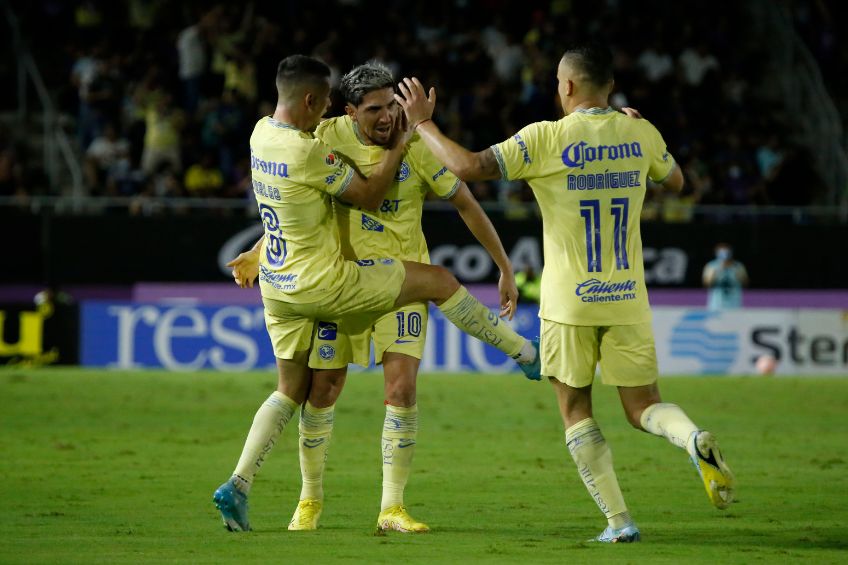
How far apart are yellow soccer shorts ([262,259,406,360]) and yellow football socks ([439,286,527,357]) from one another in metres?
0.47

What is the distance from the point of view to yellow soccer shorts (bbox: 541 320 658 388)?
7.09 meters

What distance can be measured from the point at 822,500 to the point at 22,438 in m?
7.31

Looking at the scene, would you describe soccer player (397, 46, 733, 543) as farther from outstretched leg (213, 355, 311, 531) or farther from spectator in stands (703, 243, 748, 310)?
spectator in stands (703, 243, 748, 310)

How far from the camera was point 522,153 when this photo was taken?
7.06 metres

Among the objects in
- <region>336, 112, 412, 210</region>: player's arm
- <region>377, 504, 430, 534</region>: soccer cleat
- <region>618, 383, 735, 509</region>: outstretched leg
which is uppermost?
<region>336, 112, 412, 210</region>: player's arm

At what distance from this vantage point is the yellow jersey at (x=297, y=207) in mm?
7312

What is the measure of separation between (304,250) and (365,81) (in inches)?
38.6

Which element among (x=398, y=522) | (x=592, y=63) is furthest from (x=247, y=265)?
(x=592, y=63)

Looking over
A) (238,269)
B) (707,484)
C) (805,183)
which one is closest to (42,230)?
(805,183)

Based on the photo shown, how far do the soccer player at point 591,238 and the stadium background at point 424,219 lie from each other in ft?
14.4

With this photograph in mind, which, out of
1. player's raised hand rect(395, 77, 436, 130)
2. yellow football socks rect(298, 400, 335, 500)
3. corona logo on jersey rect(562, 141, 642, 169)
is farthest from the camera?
yellow football socks rect(298, 400, 335, 500)

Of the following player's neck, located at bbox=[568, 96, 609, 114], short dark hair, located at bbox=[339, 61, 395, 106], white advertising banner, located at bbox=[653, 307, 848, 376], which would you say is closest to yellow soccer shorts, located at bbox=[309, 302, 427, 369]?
short dark hair, located at bbox=[339, 61, 395, 106]

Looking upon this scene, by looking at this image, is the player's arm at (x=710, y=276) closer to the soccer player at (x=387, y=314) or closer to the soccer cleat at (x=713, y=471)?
the soccer player at (x=387, y=314)

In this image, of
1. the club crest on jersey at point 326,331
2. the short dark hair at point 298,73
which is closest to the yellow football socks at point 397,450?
the club crest on jersey at point 326,331
